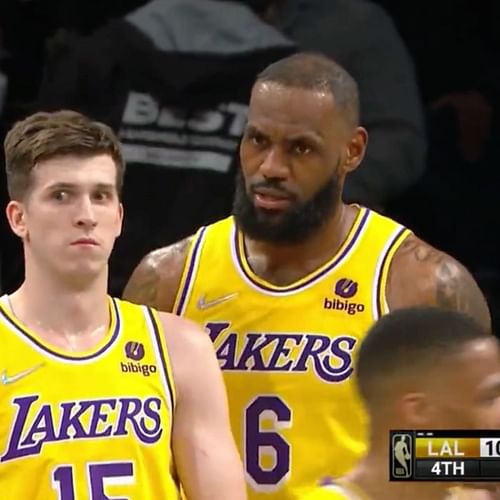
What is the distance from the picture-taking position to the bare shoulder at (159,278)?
3646 mm

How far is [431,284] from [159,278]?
0.55 metres

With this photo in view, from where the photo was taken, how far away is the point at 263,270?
3648 millimetres

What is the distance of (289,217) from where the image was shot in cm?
354

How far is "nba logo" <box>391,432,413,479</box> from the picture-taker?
8.41ft

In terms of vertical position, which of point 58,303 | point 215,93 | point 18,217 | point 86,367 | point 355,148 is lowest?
point 86,367

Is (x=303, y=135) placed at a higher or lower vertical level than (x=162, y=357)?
higher

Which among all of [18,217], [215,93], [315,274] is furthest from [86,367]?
[215,93]

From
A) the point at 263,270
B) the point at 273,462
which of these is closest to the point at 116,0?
the point at 263,270

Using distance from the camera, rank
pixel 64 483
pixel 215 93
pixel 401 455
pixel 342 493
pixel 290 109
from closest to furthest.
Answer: pixel 342 493 → pixel 401 455 → pixel 64 483 → pixel 290 109 → pixel 215 93

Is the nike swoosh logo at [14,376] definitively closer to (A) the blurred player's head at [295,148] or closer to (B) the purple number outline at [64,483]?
(B) the purple number outline at [64,483]

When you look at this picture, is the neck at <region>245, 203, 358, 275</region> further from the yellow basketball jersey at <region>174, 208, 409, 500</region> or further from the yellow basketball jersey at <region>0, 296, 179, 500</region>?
the yellow basketball jersey at <region>0, 296, 179, 500</region>

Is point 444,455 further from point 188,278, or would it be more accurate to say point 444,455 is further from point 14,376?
point 188,278

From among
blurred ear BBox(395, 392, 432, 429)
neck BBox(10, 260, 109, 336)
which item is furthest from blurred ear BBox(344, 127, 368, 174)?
blurred ear BBox(395, 392, 432, 429)

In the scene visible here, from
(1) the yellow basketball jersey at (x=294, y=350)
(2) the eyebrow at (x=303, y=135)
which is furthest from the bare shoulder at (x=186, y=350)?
(2) the eyebrow at (x=303, y=135)
